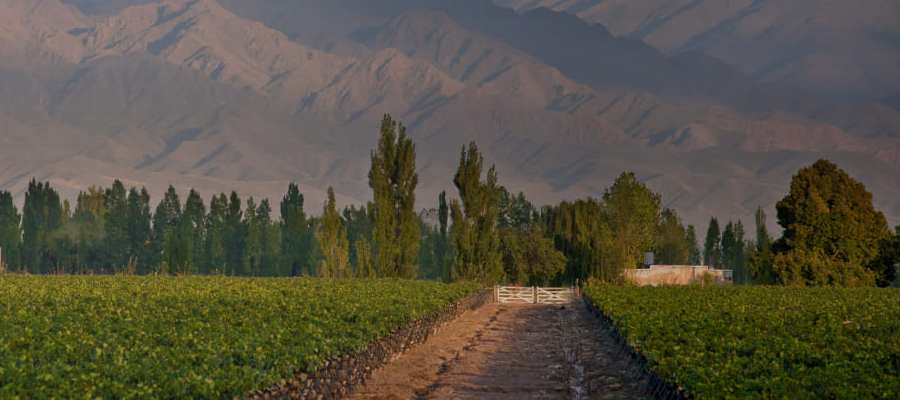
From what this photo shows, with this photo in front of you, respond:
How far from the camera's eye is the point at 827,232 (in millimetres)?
74312

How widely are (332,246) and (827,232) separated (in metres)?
31.3

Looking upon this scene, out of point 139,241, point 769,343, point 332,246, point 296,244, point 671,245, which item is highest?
point 671,245

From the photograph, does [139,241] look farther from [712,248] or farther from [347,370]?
[347,370]

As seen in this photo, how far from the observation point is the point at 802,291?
59000 mm

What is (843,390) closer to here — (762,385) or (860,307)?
(762,385)

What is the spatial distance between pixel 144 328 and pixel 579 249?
7555 cm

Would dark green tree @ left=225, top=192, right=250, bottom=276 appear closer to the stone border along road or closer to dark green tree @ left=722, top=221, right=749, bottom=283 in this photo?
dark green tree @ left=722, top=221, right=749, bottom=283

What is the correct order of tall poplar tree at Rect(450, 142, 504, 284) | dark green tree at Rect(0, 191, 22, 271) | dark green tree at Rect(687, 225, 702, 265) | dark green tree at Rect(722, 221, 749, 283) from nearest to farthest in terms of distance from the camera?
tall poplar tree at Rect(450, 142, 504, 284) < dark green tree at Rect(0, 191, 22, 271) < dark green tree at Rect(722, 221, 749, 283) < dark green tree at Rect(687, 225, 702, 265)

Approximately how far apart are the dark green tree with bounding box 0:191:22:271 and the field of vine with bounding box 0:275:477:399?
228 feet

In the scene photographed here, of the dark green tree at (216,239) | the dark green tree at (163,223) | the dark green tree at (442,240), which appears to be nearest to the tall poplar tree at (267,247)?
the dark green tree at (216,239)

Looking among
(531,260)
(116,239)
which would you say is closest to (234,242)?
(116,239)

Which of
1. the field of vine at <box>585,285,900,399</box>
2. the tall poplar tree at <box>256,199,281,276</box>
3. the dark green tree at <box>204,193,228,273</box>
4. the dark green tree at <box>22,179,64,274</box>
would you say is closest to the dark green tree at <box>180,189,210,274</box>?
the dark green tree at <box>204,193,228,273</box>

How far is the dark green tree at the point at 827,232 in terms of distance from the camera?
73.9 m

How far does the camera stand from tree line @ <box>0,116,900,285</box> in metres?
73.9
